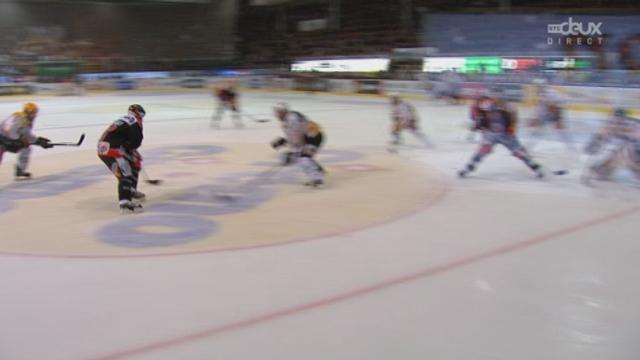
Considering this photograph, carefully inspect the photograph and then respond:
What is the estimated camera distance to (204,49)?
35656 mm

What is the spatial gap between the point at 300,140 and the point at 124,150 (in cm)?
191

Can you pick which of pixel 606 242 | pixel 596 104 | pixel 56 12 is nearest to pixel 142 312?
pixel 606 242

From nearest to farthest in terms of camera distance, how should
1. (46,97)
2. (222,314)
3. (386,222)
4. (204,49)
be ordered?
(222,314), (386,222), (46,97), (204,49)

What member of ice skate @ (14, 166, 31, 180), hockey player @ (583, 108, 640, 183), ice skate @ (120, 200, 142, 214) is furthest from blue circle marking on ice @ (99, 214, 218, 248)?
hockey player @ (583, 108, 640, 183)

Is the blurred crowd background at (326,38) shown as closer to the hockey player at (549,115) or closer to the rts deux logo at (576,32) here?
the rts deux logo at (576,32)

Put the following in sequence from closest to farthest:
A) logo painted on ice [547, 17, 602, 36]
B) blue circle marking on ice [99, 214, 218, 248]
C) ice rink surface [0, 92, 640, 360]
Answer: ice rink surface [0, 92, 640, 360] < blue circle marking on ice [99, 214, 218, 248] < logo painted on ice [547, 17, 602, 36]

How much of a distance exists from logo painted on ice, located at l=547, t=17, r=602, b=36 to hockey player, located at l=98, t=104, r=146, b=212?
578 inches

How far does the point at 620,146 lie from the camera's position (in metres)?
7.27

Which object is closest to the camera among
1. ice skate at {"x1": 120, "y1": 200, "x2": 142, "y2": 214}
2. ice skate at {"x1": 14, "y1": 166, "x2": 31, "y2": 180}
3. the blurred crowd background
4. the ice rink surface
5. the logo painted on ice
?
the ice rink surface

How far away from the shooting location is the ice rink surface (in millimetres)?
3389

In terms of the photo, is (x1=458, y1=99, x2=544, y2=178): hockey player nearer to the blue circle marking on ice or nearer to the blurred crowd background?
the blue circle marking on ice

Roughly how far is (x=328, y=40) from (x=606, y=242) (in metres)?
26.7

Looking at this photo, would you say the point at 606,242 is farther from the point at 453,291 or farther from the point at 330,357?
the point at 330,357

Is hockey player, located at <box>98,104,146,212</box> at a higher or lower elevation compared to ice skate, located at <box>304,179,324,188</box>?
higher
